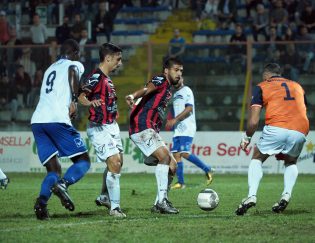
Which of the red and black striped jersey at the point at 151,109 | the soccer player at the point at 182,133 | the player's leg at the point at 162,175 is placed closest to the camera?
the player's leg at the point at 162,175

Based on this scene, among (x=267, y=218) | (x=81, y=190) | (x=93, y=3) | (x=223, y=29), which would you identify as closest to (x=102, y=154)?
(x=267, y=218)

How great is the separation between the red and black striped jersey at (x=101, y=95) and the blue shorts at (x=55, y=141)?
1.81ft

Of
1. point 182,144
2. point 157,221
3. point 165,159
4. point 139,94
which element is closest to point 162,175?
point 165,159

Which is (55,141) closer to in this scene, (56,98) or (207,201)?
(56,98)

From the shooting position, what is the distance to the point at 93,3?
2948 centimetres

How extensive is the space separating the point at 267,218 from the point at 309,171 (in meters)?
11.3

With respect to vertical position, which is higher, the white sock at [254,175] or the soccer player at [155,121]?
the soccer player at [155,121]

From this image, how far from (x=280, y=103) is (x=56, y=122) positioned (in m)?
3.25

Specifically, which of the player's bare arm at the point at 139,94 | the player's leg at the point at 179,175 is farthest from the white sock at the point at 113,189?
the player's leg at the point at 179,175

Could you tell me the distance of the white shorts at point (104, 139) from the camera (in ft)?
37.9

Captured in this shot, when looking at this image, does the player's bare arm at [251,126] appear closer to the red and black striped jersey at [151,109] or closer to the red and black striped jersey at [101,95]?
the red and black striped jersey at [151,109]

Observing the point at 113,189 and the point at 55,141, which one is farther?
the point at 113,189

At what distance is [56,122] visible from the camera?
11172 millimetres

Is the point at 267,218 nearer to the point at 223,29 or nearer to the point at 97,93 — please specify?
the point at 97,93
